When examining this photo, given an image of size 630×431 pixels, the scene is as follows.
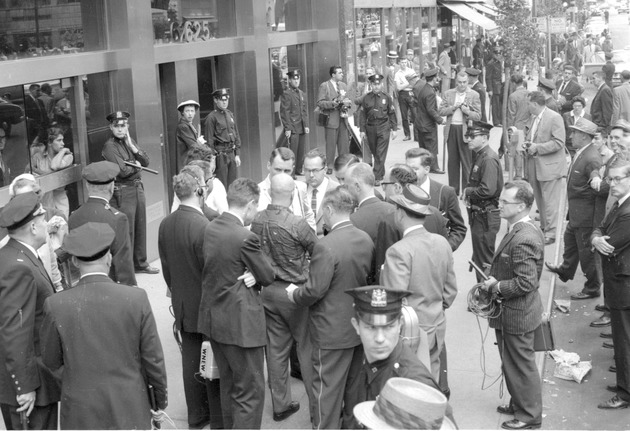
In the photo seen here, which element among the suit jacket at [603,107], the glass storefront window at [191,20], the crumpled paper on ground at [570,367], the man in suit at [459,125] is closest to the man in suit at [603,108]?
the suit jacket at [603,107]

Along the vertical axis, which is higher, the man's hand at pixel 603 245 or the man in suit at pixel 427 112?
the man in suit at pixel 427 112

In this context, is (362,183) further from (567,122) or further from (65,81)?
(567,122)

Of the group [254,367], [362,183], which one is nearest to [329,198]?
[362,183]

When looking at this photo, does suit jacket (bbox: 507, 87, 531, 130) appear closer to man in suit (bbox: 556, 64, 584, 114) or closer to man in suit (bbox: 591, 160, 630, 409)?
man in suit (bbox: 556, 64, 584, 114)

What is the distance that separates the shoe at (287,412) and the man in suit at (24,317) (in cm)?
200

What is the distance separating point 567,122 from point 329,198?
10247 mm

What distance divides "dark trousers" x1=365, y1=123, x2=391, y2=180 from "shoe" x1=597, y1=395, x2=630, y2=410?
353 inches

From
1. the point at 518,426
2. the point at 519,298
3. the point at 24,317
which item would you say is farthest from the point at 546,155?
the point at 24,317

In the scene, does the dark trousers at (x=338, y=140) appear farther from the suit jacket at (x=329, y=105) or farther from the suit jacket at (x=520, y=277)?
the suit jacket at (x=520, y=277)

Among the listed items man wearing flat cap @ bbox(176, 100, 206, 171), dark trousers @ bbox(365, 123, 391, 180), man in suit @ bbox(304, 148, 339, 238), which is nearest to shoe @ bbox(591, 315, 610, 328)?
man in suit @ bbox(304, 148, 339, 238)

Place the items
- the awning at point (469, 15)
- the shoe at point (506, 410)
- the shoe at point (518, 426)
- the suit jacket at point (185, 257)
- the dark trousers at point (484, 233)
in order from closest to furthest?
the suit jacket at point (185, 257) → the shoe at point (518, 426) → the shoe at point (506, 410) → the dark trousers at point (484, 233) → the awning at point (469, 15)

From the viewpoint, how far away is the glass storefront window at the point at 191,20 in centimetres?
1245

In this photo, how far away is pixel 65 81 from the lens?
10.3m

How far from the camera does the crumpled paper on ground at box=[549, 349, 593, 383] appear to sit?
8.30 meters
